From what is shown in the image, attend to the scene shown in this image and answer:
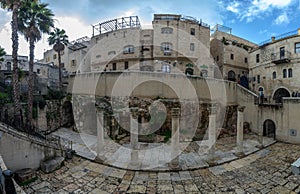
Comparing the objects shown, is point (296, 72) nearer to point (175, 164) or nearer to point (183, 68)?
point (183, 68)

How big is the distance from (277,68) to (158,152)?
22.4 meters

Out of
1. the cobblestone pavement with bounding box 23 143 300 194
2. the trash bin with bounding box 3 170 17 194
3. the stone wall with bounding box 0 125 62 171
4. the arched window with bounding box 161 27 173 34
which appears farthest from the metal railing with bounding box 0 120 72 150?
the arched window with bounding box 161 27 173 34

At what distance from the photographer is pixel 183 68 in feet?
82.1

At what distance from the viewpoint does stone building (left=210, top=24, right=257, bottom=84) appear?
93.0 feet

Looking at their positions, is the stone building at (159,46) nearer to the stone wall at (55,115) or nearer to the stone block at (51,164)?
the stone wall at (55,115)

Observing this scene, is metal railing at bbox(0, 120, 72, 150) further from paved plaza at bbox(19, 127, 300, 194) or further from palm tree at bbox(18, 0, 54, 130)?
palm tree at bbox(18, 0, 54, 130)

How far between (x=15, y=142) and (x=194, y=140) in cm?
1346

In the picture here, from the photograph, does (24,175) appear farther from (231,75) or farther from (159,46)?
(231,75)

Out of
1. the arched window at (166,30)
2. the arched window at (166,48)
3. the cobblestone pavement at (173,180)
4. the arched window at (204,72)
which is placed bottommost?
the cobblestone pavement at (173,180)

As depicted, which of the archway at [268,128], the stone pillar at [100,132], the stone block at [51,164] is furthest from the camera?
the archway at [268,128]

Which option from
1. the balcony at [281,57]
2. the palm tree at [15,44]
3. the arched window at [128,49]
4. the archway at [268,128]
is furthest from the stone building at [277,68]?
the palm tree at [15,44]

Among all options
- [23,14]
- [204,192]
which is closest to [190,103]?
[204,192]

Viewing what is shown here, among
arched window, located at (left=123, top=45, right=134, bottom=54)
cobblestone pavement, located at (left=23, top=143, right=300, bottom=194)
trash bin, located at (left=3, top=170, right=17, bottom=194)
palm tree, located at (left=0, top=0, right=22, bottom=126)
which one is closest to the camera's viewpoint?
trash bin, located at (left=3, top=170, right=17, bottom=194)

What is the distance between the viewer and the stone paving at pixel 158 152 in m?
10.6
